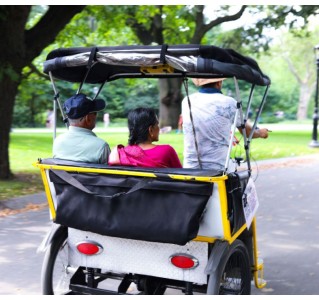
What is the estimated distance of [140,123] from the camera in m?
3.89

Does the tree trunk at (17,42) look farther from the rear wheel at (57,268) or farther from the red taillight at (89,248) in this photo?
the red taillight at (89,248)

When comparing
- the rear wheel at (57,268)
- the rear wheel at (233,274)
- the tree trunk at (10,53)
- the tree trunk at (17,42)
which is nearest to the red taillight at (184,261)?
the rear wheel at (233,274)

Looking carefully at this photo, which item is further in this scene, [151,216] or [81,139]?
[81,139]

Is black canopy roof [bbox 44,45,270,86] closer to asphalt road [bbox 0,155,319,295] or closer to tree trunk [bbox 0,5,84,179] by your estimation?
asphalt road [bbox 0,155,319,295]

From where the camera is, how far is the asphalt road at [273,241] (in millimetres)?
5016

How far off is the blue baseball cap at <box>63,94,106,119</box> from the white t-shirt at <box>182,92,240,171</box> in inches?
26.9

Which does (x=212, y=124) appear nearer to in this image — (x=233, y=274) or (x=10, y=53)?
(x=233, y=274)

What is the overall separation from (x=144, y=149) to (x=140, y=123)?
→ 0.61 feet

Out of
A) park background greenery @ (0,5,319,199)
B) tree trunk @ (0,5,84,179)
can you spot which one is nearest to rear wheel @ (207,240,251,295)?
park background greenery @ (0,5,319,199)

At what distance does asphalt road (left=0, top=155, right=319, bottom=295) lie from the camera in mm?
5016

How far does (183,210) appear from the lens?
3.53m

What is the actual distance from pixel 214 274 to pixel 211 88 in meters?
1.53

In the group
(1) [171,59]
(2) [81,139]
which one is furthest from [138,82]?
(1) [171,59]

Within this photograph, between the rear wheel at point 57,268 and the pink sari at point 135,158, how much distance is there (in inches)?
30.0
